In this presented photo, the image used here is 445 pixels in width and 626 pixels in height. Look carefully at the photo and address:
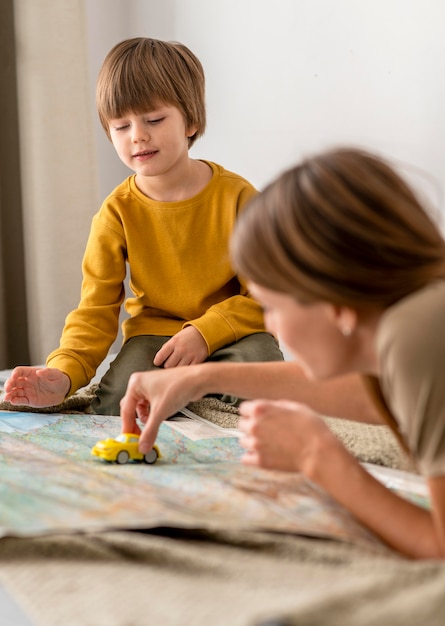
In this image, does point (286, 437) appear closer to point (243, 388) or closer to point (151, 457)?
point (243, 388)

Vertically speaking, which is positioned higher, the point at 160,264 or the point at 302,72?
the point at 302,72

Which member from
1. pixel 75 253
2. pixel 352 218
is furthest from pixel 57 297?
pixel 352 218

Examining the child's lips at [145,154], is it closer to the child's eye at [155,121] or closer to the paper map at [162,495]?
the child's eye at [155,121]

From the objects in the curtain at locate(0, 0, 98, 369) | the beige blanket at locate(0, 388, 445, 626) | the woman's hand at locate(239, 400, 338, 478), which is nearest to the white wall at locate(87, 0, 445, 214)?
the curtain at locate(0, 0, 98, 369)

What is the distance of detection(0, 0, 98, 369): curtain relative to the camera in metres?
2.49

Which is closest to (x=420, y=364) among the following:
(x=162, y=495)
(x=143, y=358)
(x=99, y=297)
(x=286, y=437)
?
(x=286, y=437)

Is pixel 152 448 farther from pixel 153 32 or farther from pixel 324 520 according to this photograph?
pixel 153 32

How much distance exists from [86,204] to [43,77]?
38cm

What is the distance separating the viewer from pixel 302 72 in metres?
2.30

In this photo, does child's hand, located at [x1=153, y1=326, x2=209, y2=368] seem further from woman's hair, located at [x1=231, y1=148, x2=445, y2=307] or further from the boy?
woman's hair, located at [x1=231, y1=148, x2=445, y2=307]

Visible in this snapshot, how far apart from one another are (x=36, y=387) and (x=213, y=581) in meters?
0.86

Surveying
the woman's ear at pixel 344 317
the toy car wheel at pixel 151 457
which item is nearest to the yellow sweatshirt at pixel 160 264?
the toy car wheel at pixel 151 457

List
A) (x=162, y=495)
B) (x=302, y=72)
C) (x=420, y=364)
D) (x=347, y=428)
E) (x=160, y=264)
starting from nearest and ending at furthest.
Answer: (x=420, y=364) → (x=162, y=495) → (x=347, y=428) → (x=160, y=264) → (x=302, y=72)

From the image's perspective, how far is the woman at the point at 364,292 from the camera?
0.80m
